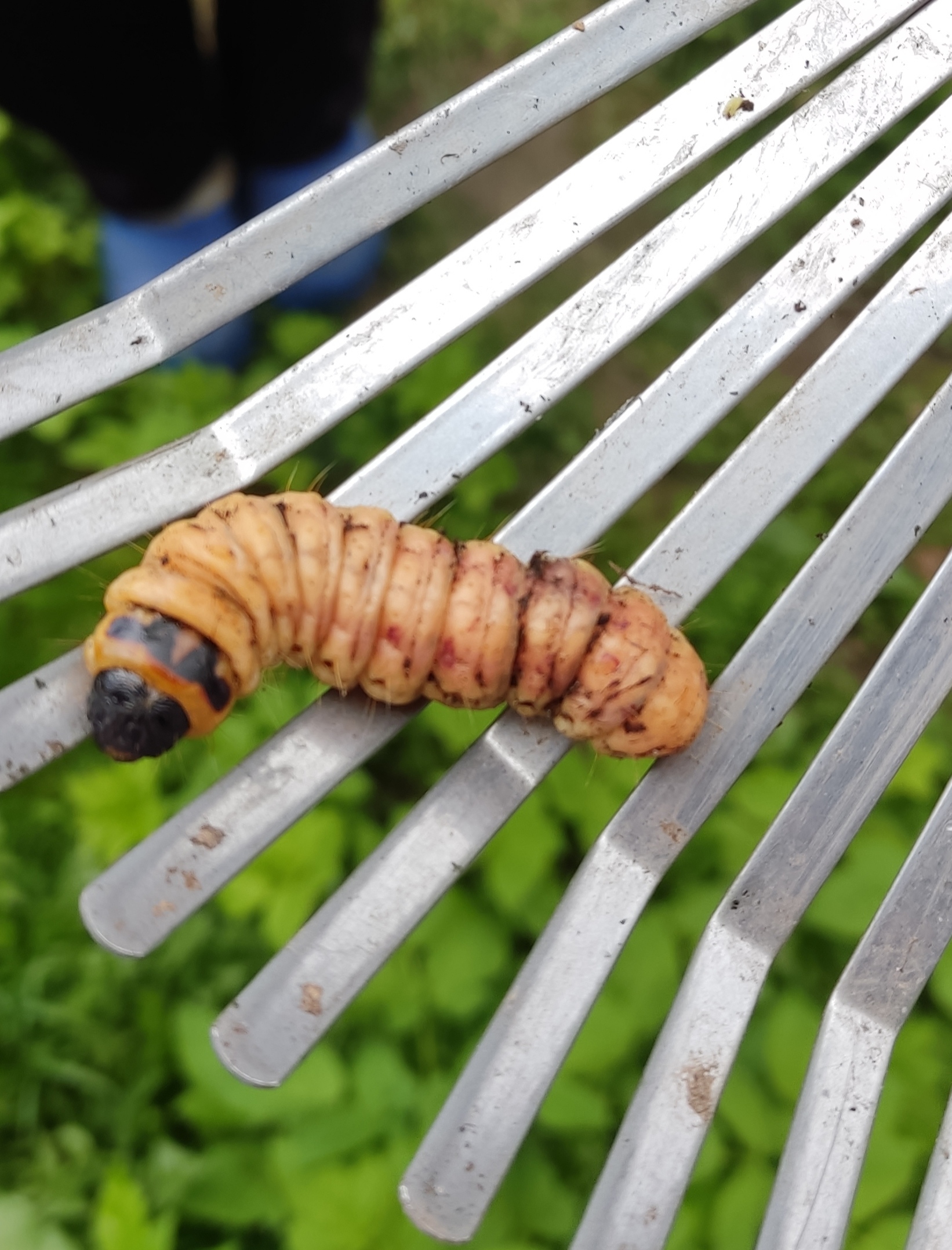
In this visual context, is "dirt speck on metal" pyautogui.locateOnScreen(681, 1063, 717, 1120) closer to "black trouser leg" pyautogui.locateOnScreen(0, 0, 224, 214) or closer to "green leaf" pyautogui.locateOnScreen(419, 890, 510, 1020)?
"green leaf" pyautogui.locateOnScreen(419, 890, 510, 1020)

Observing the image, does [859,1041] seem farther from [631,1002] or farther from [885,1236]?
[631,1002]

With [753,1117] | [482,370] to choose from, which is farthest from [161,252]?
[753,1117]

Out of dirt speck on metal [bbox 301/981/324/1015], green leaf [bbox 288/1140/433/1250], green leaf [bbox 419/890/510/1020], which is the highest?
dirt speck on metal [bbox 301/981/324/1015]

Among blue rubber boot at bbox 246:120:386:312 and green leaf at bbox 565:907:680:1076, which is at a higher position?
blue rubber boot at bbox 246:120:386:312

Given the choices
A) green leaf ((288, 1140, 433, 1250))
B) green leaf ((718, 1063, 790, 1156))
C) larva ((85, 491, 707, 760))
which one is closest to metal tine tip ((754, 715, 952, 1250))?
green leaf ((718, 1063, 790, 1156))

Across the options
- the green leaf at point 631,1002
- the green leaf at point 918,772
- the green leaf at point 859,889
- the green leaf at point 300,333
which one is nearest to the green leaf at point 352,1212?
the green leaf at point 631,1002

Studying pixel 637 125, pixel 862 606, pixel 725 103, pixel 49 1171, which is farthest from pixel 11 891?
pixel 725 103
